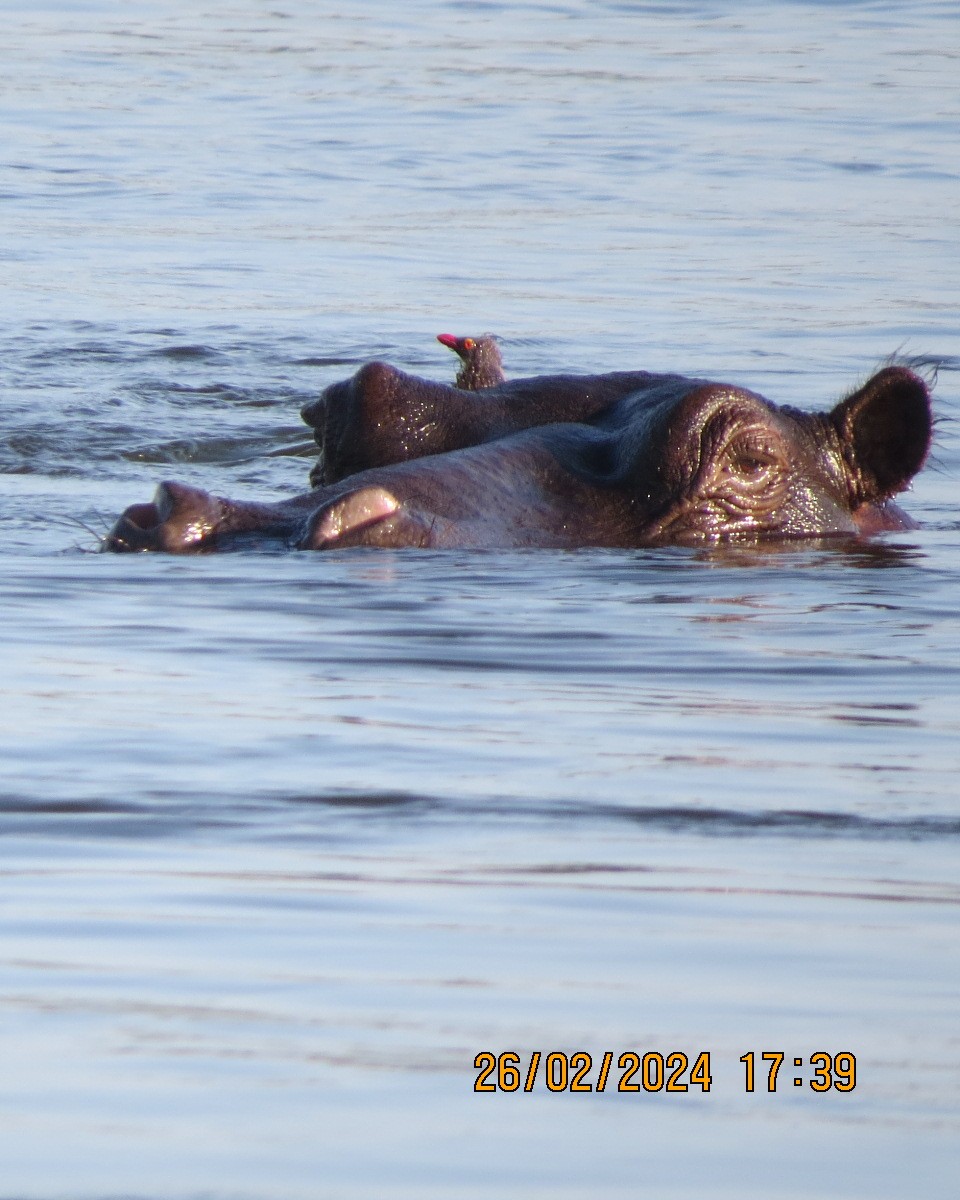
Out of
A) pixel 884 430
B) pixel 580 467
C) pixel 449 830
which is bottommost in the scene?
pixel 449 830

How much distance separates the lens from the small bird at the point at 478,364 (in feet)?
23.9

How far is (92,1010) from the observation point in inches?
111

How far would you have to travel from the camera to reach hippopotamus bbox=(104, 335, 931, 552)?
19.8ft

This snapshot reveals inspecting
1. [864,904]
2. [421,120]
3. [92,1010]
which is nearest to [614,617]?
[864,904]

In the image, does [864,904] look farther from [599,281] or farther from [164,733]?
[599,281]

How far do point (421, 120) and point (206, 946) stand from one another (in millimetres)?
19566

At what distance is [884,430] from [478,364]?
50.8 inches

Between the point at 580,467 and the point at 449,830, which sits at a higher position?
the point at 580,467

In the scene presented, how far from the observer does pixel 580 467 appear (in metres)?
6.50
